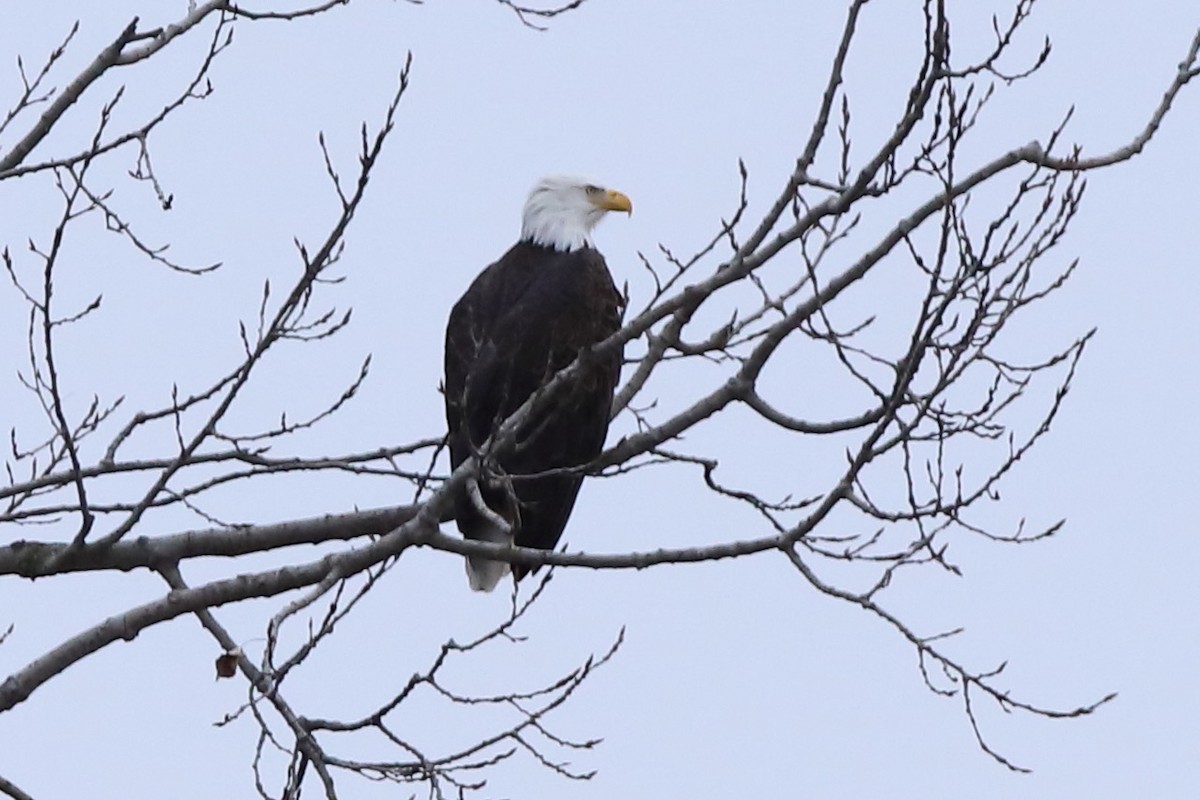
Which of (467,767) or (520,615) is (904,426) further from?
(467,767)

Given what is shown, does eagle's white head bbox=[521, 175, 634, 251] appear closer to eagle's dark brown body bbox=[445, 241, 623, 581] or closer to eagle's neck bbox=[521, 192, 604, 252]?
eagle's neck bbox=[521, 192, 604, 252]

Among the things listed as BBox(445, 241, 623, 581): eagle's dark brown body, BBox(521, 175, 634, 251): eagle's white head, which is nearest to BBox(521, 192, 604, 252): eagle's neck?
BBox(521, 175, 634, 251): eagle's white head

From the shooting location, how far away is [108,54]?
4.70 m

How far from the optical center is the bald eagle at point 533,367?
18.7ft

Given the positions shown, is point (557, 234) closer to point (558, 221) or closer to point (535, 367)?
point (558, 221)

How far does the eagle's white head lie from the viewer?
21.0ft

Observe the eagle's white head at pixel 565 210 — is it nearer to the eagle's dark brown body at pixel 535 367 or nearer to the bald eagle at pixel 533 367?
the bald eagle at pixel 533 367

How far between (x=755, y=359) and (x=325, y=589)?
1220 millimetres

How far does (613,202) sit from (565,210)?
0.20 metres

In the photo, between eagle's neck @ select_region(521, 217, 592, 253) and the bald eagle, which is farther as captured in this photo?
eagle's neck @ select_region(521, 217, 592, 253)

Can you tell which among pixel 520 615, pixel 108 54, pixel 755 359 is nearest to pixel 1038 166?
pixel 755 359

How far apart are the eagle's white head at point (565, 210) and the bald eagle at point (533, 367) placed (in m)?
0.07

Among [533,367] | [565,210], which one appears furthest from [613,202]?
[533,367]

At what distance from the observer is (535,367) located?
571 cm
